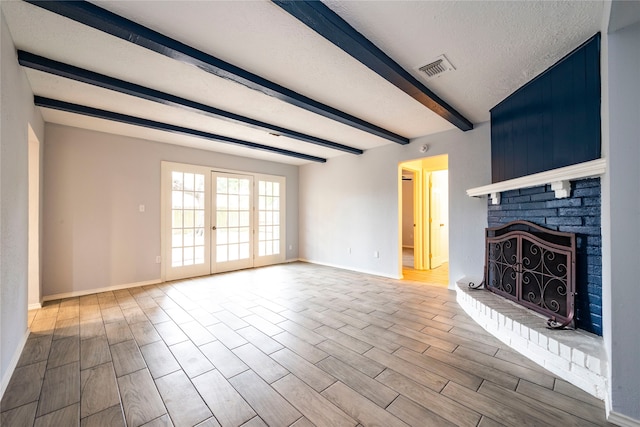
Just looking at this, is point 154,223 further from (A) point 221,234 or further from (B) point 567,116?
Result: (B) point 567,116

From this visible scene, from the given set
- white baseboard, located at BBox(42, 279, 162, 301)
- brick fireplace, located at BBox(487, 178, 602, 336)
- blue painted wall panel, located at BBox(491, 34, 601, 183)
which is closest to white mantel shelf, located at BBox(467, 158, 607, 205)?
brick fireplace, located at BBox(487, 178, 602, 336)

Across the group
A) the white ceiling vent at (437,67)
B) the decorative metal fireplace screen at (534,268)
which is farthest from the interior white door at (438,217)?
the white ceiling vent at (437,67)

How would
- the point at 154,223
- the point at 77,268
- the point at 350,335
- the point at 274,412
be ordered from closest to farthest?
the point at 274,412
the point at 350,335
the point at 77,268
the point at 154,223

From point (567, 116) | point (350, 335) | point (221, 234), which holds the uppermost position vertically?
point (567, 116)

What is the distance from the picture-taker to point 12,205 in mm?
1948

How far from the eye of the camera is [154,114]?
3285mm

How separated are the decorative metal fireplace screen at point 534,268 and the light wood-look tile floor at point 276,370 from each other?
50 cm

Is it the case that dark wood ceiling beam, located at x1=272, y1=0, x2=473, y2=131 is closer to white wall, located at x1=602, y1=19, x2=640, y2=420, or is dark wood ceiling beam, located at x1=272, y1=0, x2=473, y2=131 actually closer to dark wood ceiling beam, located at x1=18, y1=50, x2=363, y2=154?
white wall, located at x1=602, y1=19, x2=640, y2=420

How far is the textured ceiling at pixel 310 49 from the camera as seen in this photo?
5.43 ft

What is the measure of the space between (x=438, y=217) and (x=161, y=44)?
6033 millimetres

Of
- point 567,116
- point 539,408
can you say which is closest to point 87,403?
point 539,408

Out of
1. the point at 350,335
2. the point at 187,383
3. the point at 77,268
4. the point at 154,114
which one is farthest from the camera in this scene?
the point at 77,268

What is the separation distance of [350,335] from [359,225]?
117 inches

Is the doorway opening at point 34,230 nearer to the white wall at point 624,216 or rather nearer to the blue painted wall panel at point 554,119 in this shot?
the white wall at point 624,216
